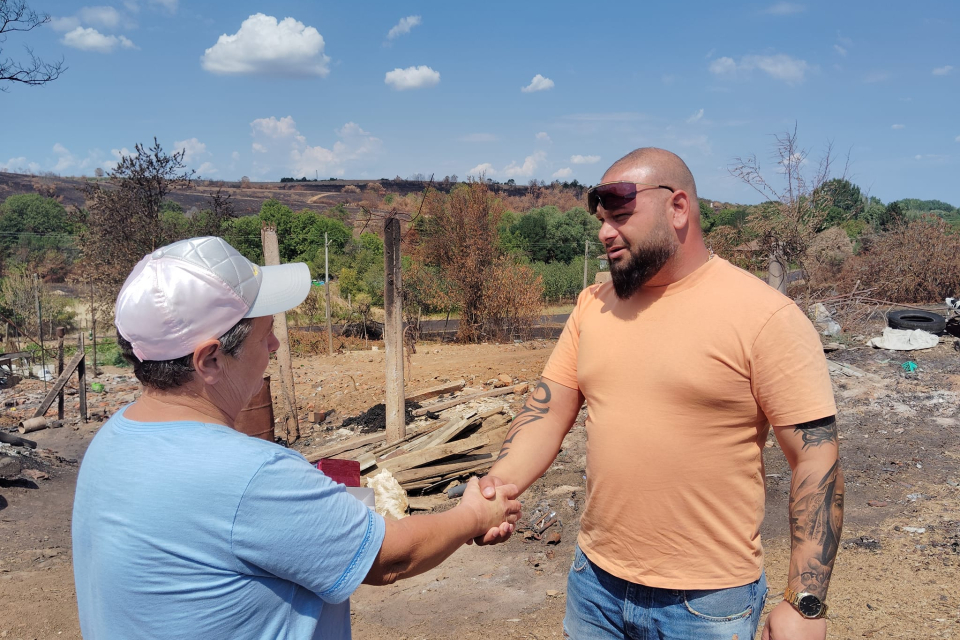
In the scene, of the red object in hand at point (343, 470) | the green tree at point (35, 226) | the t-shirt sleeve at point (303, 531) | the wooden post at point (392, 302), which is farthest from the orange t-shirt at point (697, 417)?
the green tree at point (35, 226)

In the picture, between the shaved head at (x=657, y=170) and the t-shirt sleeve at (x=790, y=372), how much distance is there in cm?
58

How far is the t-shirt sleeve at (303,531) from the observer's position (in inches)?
51.6

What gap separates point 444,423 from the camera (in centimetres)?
837

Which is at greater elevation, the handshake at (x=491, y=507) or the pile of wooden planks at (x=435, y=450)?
the handshake at (x=491, y=507)

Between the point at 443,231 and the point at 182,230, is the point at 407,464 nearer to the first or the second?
the point at 182,230

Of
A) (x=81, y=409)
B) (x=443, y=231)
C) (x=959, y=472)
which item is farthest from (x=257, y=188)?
(x=959, y=472)

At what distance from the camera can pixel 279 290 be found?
1615 mm

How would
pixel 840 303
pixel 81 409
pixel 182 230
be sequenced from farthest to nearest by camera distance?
pixel 182 230 < pixel 840 303 < pixel 81 409

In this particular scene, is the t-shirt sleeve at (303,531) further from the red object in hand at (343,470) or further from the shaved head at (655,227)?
the red object in hand at (343,470)

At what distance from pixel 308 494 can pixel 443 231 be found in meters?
21.3

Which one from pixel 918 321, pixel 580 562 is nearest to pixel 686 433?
pixel 580 562

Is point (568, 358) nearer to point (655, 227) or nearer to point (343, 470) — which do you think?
point (655, 227)

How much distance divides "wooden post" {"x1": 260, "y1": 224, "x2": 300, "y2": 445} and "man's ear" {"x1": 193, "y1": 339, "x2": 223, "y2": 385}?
18.8 feet

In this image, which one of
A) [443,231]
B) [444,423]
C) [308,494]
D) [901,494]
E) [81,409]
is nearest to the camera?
[308,494]
